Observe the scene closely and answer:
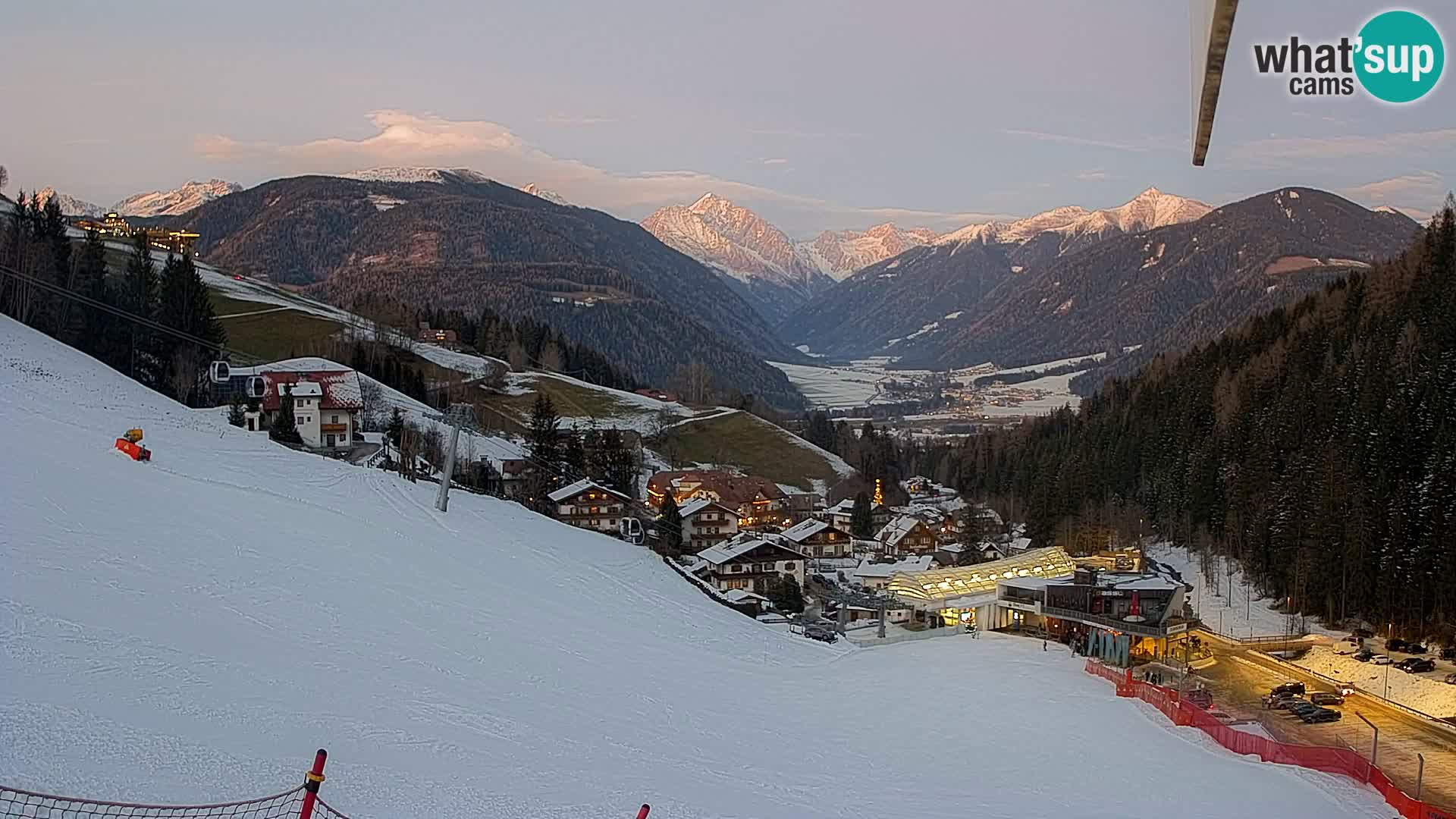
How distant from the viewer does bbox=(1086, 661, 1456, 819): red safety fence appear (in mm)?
16578

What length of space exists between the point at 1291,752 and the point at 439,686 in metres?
15.1

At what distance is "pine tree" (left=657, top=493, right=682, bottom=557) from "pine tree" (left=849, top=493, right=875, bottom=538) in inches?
857

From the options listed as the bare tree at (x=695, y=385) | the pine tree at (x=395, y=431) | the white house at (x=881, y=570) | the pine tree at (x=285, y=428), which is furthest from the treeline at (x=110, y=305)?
the bare tree at (x=695, y=385)

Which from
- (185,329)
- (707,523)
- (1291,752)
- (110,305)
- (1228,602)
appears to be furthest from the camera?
(707,523)

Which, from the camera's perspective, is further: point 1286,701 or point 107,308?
point 107,308

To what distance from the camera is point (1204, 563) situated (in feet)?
162

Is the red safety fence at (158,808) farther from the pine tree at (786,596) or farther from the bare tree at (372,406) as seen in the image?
the bare tree at (372,406)

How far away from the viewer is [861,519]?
238 feet

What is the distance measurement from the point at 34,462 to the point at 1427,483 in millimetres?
41034

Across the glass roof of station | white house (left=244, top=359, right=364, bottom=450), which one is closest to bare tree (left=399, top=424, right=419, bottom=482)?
white house (left=244, top=359, right=364, bottom=450)

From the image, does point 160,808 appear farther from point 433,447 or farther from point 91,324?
point 91,324

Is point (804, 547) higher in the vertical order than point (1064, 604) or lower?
lower

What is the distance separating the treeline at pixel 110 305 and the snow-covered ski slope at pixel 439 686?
22.2 metres

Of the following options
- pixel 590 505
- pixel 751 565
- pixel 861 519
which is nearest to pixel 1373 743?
pixel 751 565
